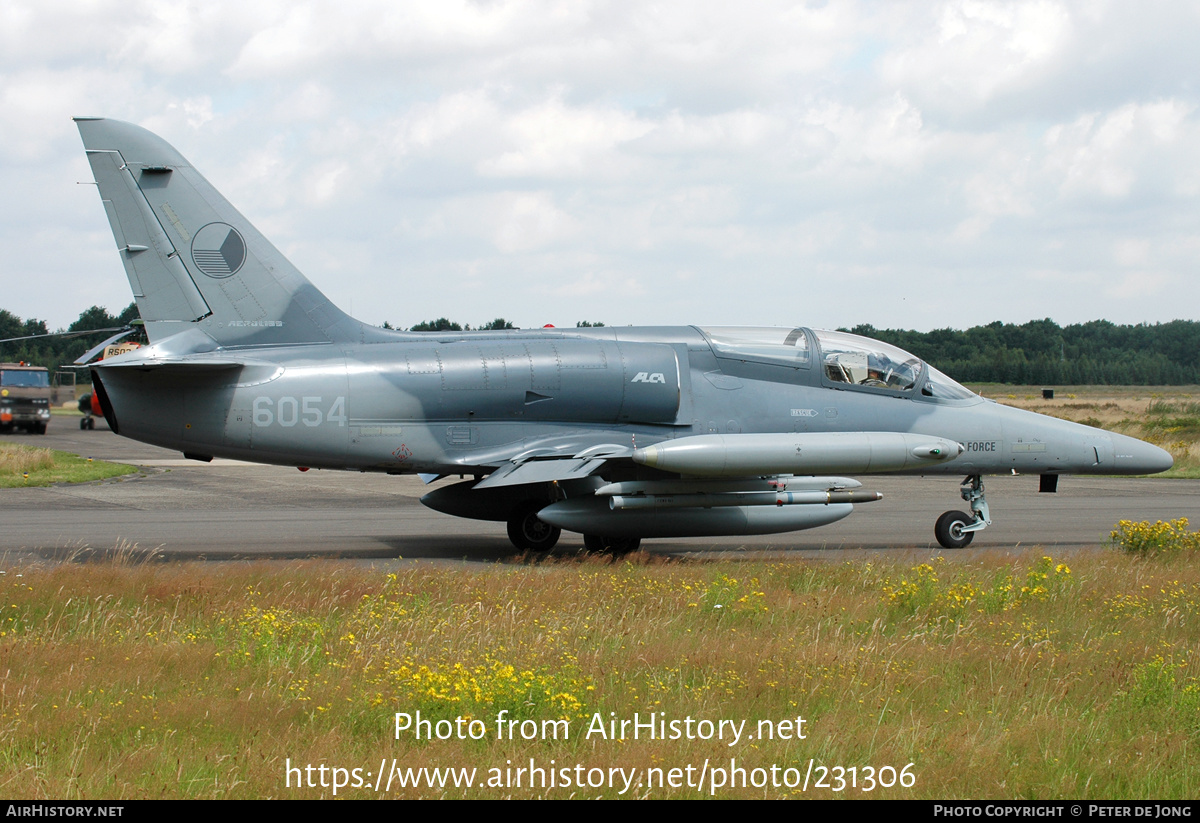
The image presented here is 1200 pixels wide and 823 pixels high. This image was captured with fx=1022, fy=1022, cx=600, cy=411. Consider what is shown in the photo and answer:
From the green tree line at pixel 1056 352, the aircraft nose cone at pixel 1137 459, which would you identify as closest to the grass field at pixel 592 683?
the aircraft nose cone at pixel 1137 459

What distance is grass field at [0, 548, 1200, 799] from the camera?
17.1 ft

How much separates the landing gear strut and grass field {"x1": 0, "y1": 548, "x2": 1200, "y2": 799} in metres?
4.50

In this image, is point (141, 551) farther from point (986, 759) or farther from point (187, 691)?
point (986, 759)

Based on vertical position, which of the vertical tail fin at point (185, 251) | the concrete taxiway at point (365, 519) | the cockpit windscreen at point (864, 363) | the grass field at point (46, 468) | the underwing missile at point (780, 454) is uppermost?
the vertical tail fin at point (185, 251)

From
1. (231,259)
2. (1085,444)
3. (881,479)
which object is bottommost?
(881,479)

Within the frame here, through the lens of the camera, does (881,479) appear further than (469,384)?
Yes

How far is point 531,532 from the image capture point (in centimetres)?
1454

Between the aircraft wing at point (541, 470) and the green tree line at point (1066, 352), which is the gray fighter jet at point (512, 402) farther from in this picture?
the green tree line at point (1066, 352)

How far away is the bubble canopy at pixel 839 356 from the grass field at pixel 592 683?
4.82 metres

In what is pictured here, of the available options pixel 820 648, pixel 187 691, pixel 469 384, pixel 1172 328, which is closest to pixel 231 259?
pixel 469 384

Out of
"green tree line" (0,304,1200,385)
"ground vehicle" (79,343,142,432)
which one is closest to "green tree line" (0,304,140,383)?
"green tree line" (0,304,1200,385)

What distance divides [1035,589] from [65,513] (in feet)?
53.0

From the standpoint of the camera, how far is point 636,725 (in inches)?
225

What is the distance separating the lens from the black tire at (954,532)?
1484cm
